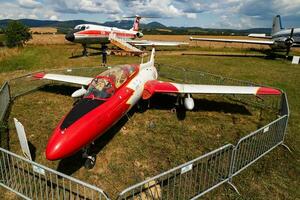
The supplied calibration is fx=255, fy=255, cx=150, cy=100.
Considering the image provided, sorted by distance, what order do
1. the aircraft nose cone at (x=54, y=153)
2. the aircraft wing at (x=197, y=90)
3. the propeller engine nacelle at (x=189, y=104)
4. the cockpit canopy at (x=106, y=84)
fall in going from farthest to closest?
the aircraft wing at (x=197, y=90)
the propeller engine nacelle at (x=189, y=104)
the cockpit canopy at (x=106, y=84)
the aircraft nose cone at (x=54, y=153)

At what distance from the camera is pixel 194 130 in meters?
11.2

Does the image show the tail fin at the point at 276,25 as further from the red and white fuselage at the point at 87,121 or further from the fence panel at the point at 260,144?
the red and white fuselage at the point at 87,121

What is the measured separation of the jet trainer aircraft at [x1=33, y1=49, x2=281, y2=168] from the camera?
717 centimetres

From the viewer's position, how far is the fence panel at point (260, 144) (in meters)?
7.99

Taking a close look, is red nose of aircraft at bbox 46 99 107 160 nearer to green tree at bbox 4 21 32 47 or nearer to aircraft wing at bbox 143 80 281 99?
aircraft wing at bbox 143 80 281 99

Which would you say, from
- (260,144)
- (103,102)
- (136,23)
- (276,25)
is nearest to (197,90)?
(260,144)

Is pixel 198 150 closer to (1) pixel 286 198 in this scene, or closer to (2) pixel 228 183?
(2) pixel 228 183

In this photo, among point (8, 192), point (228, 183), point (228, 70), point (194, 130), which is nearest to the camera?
point (8, 192)

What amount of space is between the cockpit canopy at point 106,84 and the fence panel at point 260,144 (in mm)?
4821

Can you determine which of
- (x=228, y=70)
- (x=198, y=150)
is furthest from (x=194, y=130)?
(x=228, y=70)

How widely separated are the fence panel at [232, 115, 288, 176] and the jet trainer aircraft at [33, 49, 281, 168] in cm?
323

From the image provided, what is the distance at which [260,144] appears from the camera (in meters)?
8.73

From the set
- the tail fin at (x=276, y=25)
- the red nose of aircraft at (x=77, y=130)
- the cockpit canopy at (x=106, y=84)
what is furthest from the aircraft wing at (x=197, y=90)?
the tail fin at (x=276, y=25)

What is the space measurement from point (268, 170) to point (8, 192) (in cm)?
786
